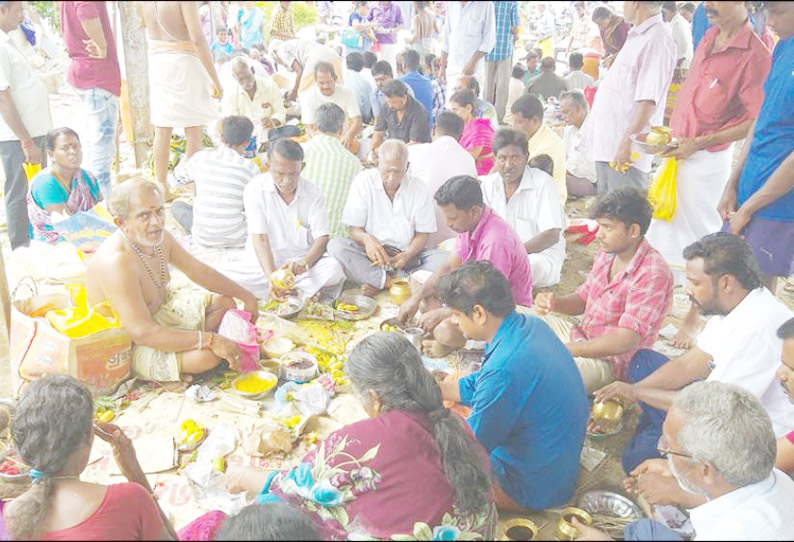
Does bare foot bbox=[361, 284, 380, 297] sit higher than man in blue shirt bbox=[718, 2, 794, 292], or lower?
lower

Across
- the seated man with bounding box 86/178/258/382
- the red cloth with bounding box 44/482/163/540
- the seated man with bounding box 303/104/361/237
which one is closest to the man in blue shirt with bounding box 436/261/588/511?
the red cloth with bounding box 44/482/163/540

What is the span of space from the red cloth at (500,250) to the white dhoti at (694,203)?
54.3 inches

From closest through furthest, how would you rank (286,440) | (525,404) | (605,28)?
(525,404), (286,440), (605,28)

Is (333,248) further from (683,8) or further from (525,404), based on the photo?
(683,8)

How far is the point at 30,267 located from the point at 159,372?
1484mm

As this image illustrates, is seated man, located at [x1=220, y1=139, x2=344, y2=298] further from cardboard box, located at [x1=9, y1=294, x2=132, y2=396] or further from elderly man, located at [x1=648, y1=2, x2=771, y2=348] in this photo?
elderly man, located at [x1=648, y1=2, x2=771, y2=348]

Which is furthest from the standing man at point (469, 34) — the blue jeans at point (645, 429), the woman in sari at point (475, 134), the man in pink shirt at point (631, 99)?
the blue jeans at point (645, 429)

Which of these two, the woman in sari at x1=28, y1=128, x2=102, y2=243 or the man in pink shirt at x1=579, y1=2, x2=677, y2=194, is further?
the woman in sari at x1=28, y1=128, x2=102, y2=243

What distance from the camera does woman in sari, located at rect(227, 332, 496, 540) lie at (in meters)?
2.28

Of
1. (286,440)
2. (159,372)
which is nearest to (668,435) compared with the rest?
(286,440)

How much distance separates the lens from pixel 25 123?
5.25 m

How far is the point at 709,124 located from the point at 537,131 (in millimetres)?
2089

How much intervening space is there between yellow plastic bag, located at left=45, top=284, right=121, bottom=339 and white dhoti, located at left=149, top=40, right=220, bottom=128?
2.91 metres

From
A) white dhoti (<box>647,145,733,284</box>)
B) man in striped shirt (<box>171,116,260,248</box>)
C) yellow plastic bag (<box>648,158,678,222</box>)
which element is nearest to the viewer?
white dhoti (<box>647,145,733,284</box>)
